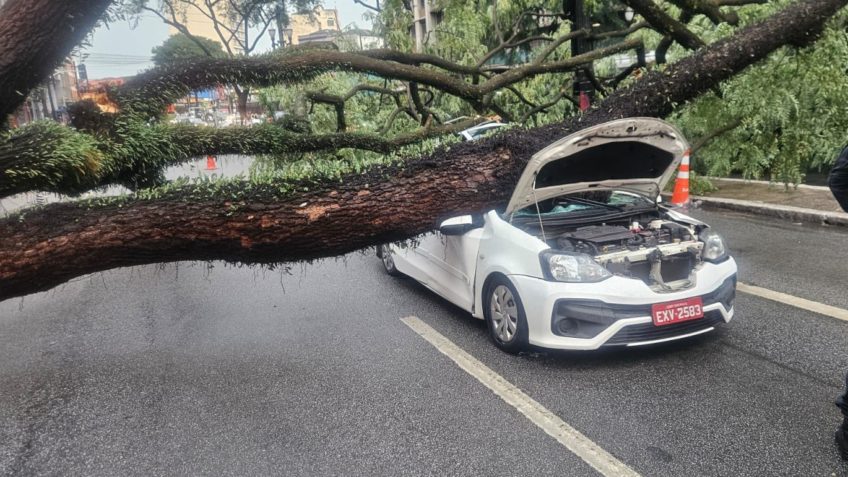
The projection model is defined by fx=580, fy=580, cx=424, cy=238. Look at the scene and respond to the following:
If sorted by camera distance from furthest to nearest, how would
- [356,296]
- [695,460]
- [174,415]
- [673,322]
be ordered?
[356,296]
[673,322]
[174,415]
[695,460]

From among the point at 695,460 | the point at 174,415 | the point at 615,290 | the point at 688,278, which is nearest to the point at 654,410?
the point at 695,460

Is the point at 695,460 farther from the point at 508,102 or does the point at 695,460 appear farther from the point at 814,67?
the point at 508,102

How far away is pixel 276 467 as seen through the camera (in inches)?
128

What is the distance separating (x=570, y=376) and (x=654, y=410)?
0.68 meters

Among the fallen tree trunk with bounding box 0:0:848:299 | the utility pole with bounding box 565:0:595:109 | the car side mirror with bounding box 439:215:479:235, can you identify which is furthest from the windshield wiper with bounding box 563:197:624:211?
the utility pole with bounding box 565:0:595:109

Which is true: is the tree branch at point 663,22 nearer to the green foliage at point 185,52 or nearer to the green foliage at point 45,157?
the green foliage at point 185,52

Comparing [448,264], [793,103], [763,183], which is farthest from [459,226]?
[763,183]

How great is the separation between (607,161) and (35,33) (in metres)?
4.12

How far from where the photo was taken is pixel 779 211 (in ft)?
31.2

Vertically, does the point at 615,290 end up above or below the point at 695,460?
above

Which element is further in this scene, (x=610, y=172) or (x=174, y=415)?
(x=610, y=172)

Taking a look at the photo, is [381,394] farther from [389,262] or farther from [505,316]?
[389,262]

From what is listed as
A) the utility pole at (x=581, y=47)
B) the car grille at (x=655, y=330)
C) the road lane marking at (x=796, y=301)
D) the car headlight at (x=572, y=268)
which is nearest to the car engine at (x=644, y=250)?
the car headlight at (x=572, y=268)

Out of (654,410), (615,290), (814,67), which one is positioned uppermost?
(814,67)
